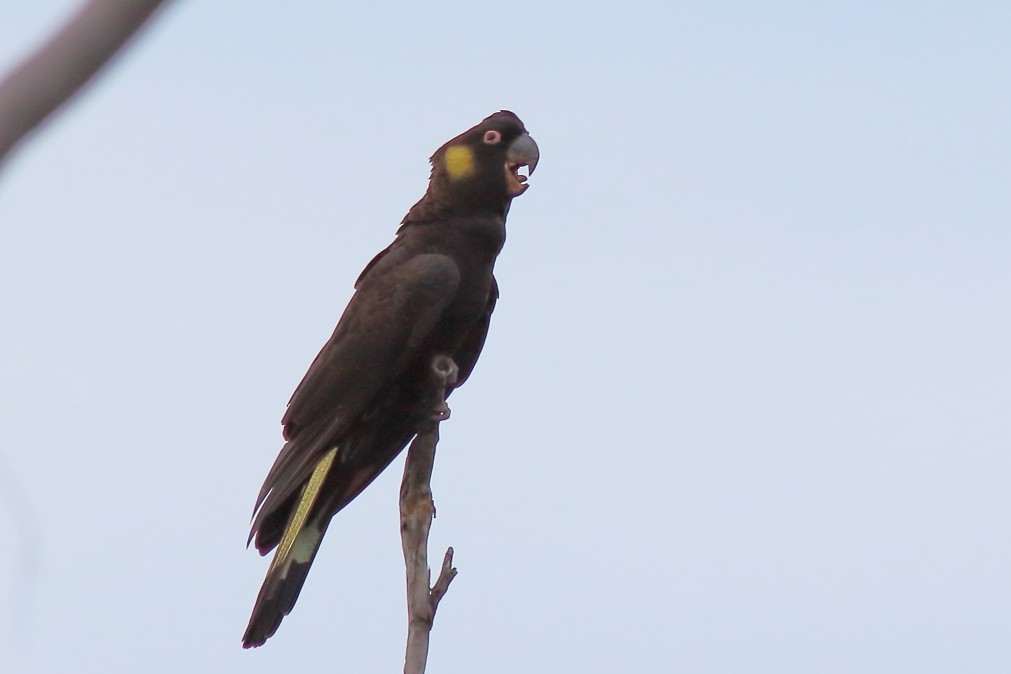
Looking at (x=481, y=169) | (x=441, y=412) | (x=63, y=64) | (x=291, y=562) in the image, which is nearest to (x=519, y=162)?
(x=481, y=169)

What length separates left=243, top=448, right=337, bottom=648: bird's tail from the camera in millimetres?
5195

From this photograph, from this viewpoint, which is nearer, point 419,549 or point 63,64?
point 63,64

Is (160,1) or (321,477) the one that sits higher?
(321,477)

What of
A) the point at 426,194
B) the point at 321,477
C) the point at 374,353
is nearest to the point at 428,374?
the point at 374,353

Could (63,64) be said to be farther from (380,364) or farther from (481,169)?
(481,169)

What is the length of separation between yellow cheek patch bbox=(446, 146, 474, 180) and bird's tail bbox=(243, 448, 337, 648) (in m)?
1.51

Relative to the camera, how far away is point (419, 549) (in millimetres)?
4395

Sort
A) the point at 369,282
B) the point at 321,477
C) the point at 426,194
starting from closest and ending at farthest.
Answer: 1. the point at 321,477
2. the point at 369,282
3. the point at 426,194

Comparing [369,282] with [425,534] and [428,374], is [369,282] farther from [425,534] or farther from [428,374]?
[425,534]

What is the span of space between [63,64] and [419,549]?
3.01m

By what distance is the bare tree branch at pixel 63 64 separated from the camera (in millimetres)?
1559

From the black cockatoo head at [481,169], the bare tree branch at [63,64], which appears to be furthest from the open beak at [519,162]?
the bare tree branch at [63,64]

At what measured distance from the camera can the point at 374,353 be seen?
5.75 metres

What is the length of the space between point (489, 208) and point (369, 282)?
688 millimetres
